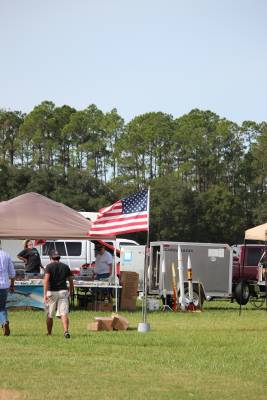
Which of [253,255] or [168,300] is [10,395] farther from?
[253,255]


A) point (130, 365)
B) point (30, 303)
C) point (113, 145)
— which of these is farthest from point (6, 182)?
point (130, 365)

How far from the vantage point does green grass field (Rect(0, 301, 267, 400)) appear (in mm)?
11602

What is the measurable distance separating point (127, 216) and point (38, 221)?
4838 mm

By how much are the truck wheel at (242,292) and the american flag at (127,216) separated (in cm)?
851

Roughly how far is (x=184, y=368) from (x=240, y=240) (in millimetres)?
60890

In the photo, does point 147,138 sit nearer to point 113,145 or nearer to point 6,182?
point 113,145

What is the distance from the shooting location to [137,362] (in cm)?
1439

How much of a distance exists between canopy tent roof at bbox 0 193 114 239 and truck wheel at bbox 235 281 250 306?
6436 mm

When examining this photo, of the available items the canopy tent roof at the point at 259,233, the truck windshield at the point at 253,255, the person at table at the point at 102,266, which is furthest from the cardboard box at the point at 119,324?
the truck windshield at the point at 253,255

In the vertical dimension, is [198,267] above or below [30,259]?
below

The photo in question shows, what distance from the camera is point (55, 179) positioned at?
244ft

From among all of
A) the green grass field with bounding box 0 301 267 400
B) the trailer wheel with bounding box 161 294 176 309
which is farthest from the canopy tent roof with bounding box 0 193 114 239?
the green grass field with bounding box 0 301 267 400

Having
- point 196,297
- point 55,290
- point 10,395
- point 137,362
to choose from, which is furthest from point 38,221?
point 10,395

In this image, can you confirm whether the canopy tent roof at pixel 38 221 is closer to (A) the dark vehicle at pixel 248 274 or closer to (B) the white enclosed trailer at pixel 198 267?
(B) the white enclosed trailer at pixel 198 267
